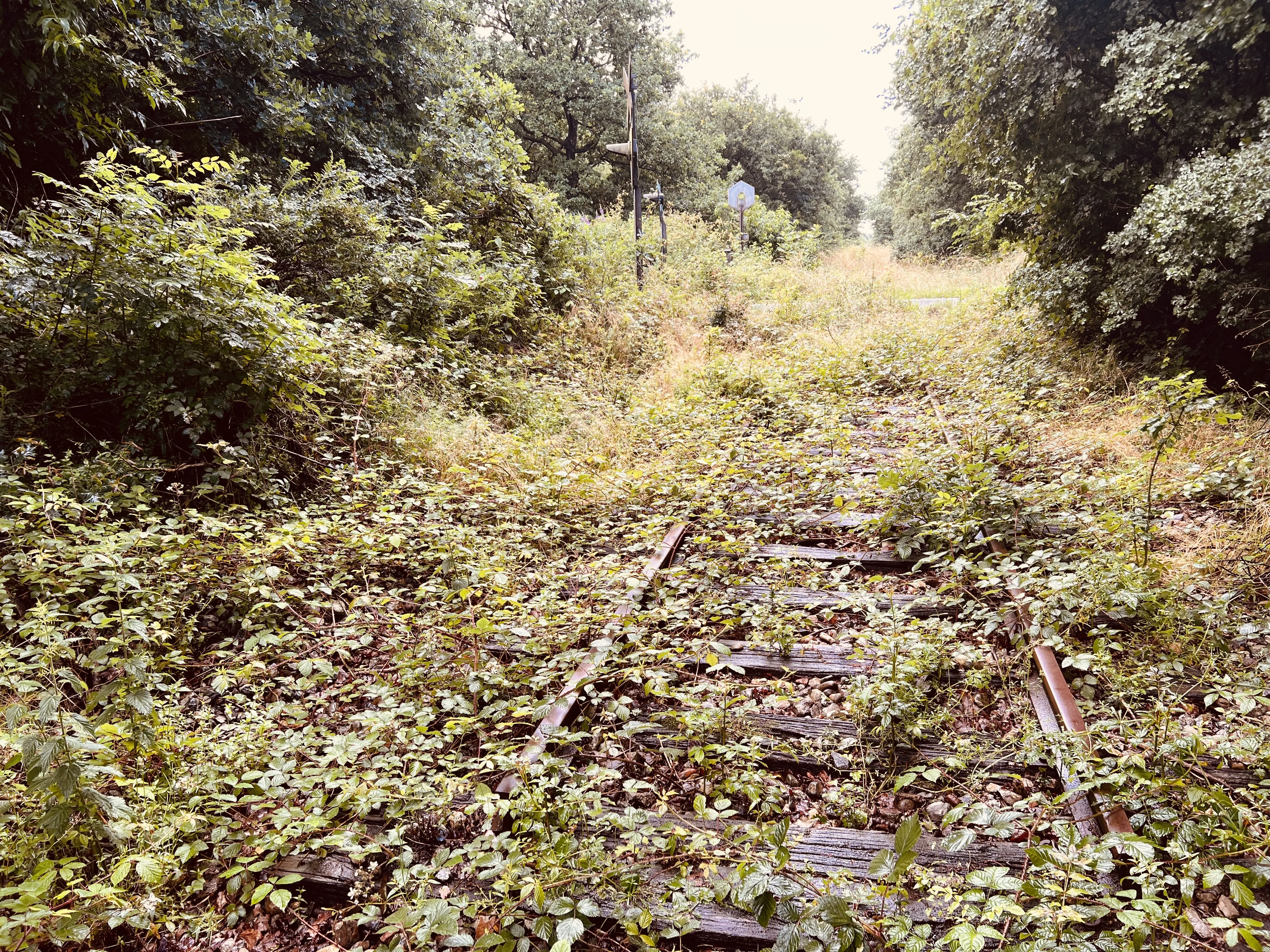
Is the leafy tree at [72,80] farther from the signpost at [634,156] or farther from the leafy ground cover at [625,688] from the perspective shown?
the signpost at [634,156]

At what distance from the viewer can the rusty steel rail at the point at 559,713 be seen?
2.58 m

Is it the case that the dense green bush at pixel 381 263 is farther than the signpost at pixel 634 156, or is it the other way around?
the signpost at pixel 634 156

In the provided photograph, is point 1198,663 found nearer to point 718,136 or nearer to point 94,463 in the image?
point 94,463

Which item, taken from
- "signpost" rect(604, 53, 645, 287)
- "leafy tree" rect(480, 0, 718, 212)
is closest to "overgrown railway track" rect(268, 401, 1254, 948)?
"signpost" rect(604, 53, 645, 287)

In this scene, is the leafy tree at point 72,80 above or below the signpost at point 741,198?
below

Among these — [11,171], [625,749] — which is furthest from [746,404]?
[11,171]

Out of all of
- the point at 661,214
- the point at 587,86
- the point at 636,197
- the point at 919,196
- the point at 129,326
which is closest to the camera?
the point at 129,326

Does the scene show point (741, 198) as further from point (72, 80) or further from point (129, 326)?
point (129, 326)

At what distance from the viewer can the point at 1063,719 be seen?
2686mm

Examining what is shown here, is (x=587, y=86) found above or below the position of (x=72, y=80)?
above

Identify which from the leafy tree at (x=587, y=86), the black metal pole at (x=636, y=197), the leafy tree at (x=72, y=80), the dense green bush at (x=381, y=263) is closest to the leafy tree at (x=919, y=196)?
the leafy tree at (x=587, y=86)

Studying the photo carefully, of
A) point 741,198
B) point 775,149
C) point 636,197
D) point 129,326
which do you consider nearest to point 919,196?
point 741,198

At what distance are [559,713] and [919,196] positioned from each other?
25.4 meters

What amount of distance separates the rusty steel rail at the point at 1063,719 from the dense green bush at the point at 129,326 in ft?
17.8
